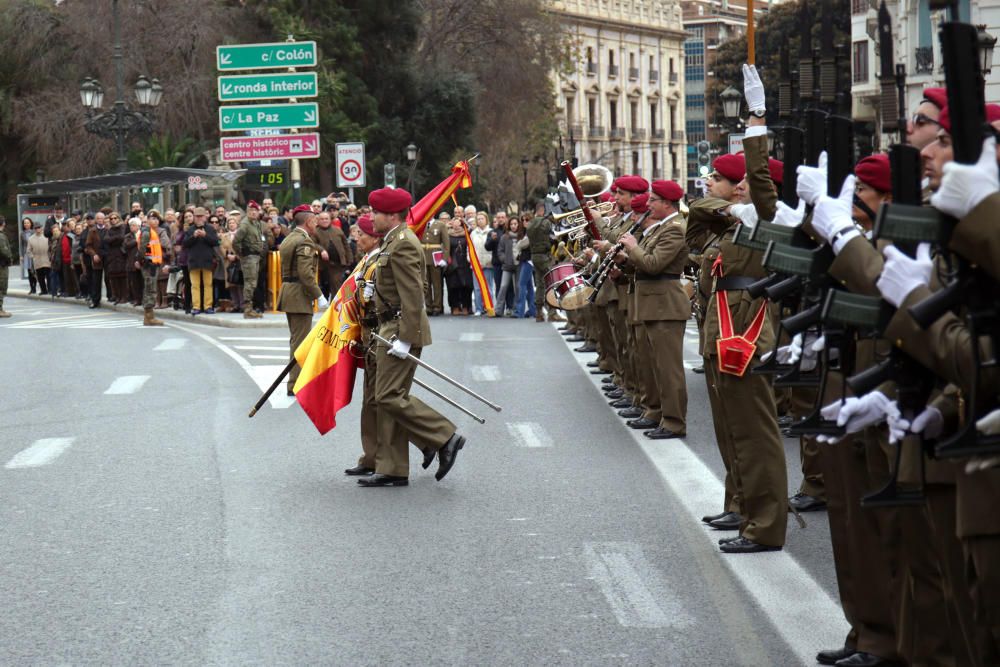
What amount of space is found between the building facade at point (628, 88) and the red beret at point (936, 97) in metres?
116

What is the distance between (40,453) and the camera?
40.7 ft

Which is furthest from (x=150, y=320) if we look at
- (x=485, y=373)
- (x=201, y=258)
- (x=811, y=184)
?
(x=811, y=184)

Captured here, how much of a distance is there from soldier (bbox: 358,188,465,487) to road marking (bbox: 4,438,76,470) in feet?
9.19

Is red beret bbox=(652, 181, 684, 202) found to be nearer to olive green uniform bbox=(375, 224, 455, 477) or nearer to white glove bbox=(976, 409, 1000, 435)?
olive green uniform bbox=(375, 224, 455, 477)

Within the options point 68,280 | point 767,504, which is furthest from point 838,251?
point 68,280

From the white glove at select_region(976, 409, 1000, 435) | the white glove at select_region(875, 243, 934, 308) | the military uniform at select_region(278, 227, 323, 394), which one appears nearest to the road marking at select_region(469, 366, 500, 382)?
the military uniform at select_region(278, 227, 323, 394)

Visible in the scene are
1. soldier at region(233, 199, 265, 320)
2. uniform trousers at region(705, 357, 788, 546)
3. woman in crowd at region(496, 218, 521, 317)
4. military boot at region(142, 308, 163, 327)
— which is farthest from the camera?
woman in crowd at region(496, 218, 521, 317)

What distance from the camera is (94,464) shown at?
1175 centimetres

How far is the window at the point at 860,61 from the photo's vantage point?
54.8 meters

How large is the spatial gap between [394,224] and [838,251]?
624 cm

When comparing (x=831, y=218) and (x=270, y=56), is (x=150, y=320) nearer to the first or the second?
(x=270, y=56)

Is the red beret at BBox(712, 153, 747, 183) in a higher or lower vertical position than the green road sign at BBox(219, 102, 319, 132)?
lower

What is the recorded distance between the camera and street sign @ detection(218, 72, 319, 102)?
3432 cm

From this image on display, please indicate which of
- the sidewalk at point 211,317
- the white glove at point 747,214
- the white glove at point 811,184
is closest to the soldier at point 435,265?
the sidewalk at point 211,317
